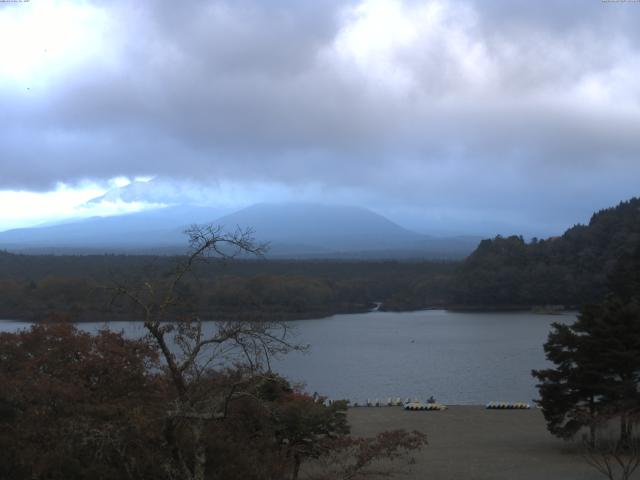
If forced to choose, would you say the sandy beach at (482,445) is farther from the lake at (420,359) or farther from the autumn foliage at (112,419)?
the autumn foliage at (112,419)

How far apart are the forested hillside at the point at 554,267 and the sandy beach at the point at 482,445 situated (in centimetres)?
3724

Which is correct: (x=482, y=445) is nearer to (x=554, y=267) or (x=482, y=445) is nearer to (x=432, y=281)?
(x=554, y=267)

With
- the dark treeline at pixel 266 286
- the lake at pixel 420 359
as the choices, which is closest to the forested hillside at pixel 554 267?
the dark treeline at pixel 266 286

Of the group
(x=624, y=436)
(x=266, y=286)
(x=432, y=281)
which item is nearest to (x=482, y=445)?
(x=624, y=436)

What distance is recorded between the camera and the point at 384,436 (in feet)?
25.9

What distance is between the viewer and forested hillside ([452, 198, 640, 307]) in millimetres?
53906

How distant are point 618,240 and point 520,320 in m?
11.9

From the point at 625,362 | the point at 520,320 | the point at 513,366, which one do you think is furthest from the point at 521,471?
the point at 520,320

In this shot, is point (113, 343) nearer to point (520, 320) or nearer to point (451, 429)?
point (451, 429)

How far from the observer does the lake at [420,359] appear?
22281mm

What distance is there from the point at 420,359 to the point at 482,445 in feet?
51.5

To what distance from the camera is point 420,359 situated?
96.5 ft

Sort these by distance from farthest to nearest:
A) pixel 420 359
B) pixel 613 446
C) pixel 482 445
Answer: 1. pixel 420 359
2. pixel 482 445
3. pixel 613 446

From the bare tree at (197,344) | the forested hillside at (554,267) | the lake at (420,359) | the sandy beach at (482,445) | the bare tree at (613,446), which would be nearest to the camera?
the bare tree at (197,344)
